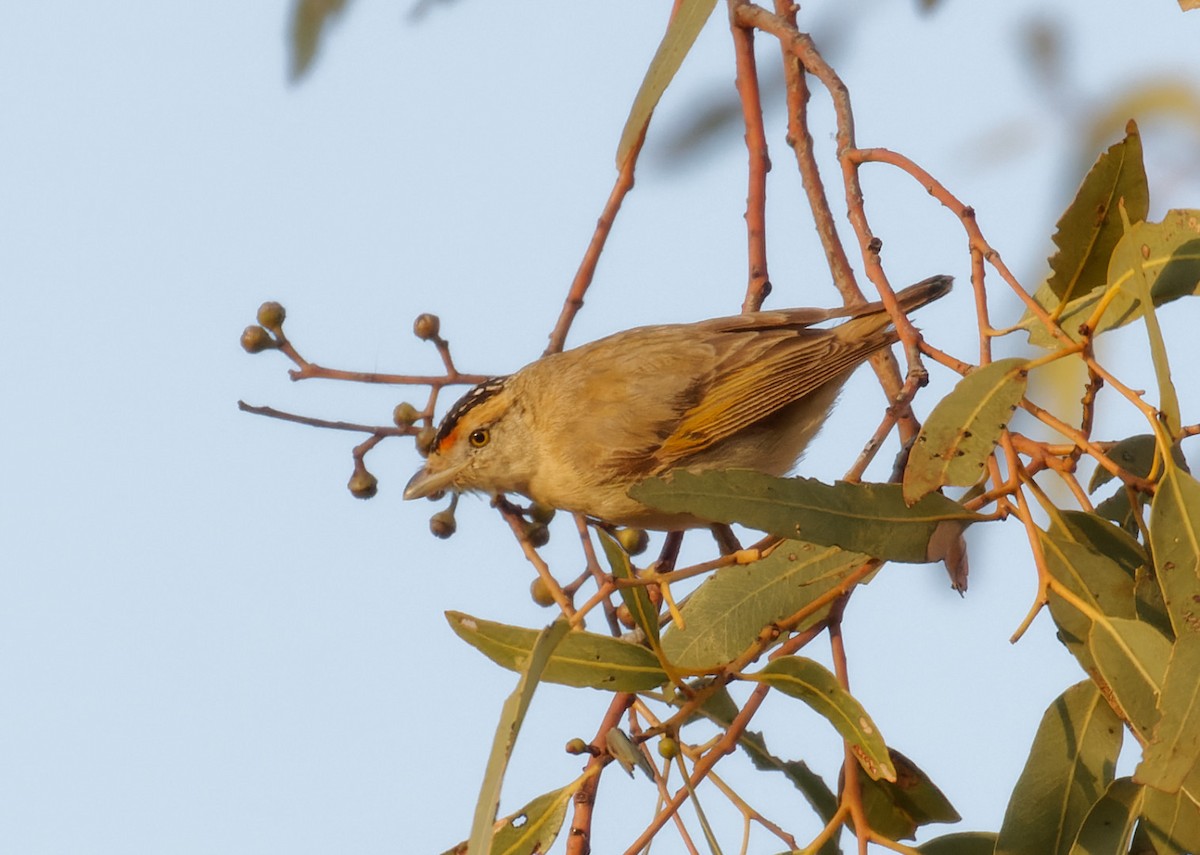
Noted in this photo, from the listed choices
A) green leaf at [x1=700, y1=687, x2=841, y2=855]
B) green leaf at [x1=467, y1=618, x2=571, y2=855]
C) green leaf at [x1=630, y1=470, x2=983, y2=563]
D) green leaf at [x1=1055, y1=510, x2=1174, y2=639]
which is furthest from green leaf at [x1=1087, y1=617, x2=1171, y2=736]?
green leaf at [x1=467, y1=618, x2=571, y2=855]

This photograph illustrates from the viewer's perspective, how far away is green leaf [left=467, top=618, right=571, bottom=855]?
2012 millimetres

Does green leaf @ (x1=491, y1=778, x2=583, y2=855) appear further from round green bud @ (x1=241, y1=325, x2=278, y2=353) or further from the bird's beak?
the bird's beak

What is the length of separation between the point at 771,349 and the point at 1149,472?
1.83m

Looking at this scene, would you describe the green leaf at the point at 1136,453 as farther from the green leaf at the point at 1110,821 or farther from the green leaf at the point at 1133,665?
the green leaf at the point at 1110,821

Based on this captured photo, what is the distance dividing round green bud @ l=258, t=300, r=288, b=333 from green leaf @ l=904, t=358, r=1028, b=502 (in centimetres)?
181

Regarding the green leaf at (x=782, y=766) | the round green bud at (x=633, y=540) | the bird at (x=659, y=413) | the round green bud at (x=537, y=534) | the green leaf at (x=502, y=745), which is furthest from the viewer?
the bird at (x=659, y=413)

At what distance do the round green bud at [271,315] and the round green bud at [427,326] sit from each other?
0.32m

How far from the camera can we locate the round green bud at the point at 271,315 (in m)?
3.57

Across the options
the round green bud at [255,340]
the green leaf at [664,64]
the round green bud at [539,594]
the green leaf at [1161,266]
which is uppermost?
the round green bud at [255,340]

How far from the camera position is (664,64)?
2768 millimetres

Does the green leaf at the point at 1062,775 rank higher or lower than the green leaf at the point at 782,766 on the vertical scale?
lower

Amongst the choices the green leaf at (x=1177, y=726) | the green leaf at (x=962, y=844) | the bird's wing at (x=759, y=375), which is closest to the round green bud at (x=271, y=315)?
the bird's wing at (x=759, y=375)

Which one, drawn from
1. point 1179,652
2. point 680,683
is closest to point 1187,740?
point 1179,652

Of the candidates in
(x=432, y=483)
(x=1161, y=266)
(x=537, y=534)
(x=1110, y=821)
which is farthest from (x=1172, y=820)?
(x=432, y=483)
